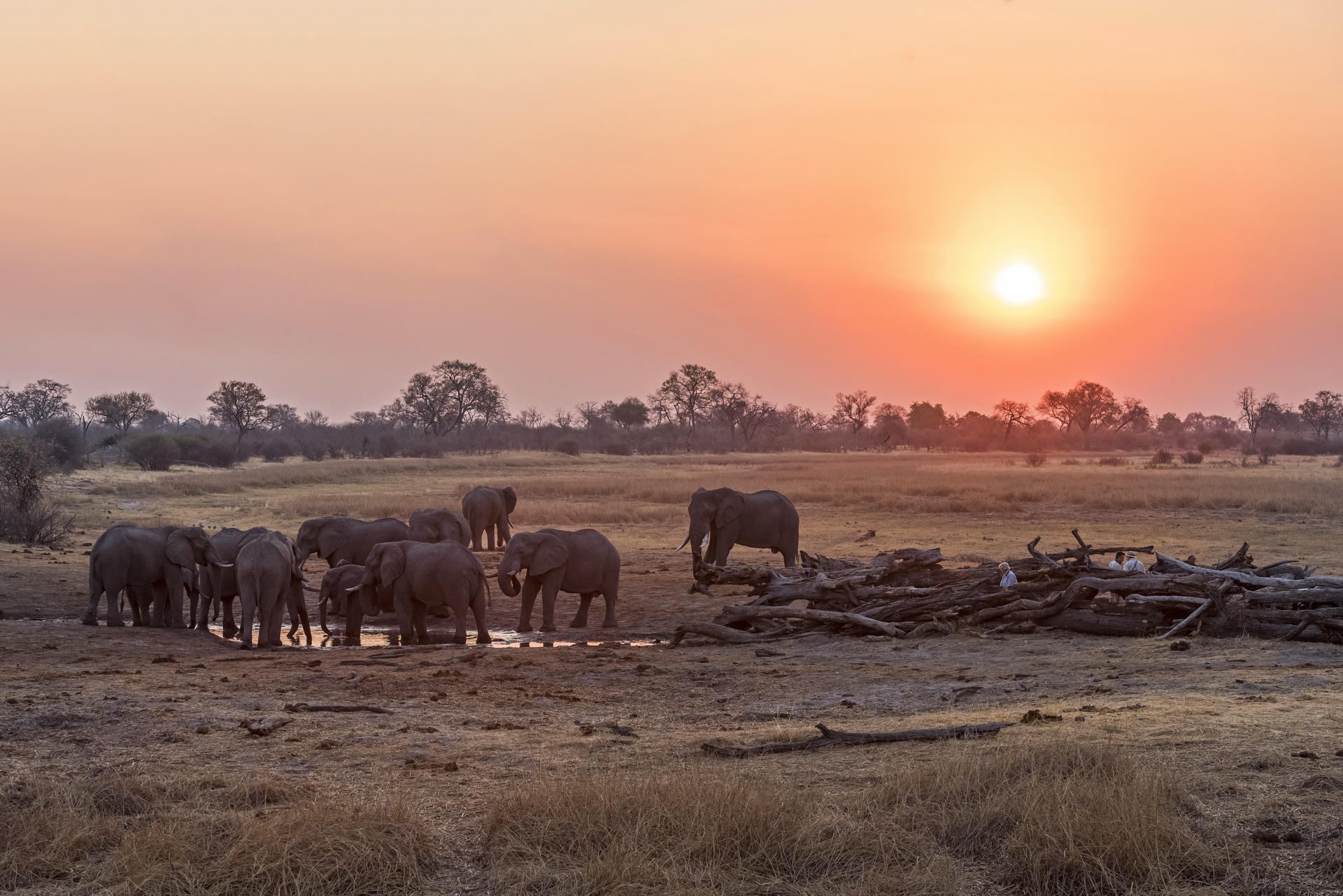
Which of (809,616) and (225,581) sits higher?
(225,581)

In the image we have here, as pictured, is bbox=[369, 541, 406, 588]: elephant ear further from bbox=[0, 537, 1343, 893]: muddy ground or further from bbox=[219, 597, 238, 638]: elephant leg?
bbox=[219, 597, 238, 638]: elephant leg

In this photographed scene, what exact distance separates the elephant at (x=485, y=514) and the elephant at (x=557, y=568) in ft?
34.8

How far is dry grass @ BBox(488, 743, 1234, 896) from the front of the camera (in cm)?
619

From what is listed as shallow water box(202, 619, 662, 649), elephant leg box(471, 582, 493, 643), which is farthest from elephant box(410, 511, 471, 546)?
elephant leg box(471, 582, 493, 643)

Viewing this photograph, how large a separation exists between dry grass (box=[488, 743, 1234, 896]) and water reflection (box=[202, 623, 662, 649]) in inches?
302

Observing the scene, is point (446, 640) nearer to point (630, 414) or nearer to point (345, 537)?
point (345, 537)

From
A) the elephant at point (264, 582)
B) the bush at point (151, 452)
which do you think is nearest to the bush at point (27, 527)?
the elephant at point (264, 582)

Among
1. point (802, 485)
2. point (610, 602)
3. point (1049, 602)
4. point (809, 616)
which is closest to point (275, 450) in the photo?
point (802, 485)

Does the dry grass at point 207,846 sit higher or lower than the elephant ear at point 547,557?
lower

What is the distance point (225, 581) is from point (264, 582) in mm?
2191

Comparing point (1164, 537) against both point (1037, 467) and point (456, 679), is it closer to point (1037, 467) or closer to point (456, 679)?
point (456, 679)

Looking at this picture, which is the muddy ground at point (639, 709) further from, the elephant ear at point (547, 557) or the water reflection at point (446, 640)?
the elephant ear at point (547, 557)

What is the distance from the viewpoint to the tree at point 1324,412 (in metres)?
120

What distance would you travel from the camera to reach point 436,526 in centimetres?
2120
